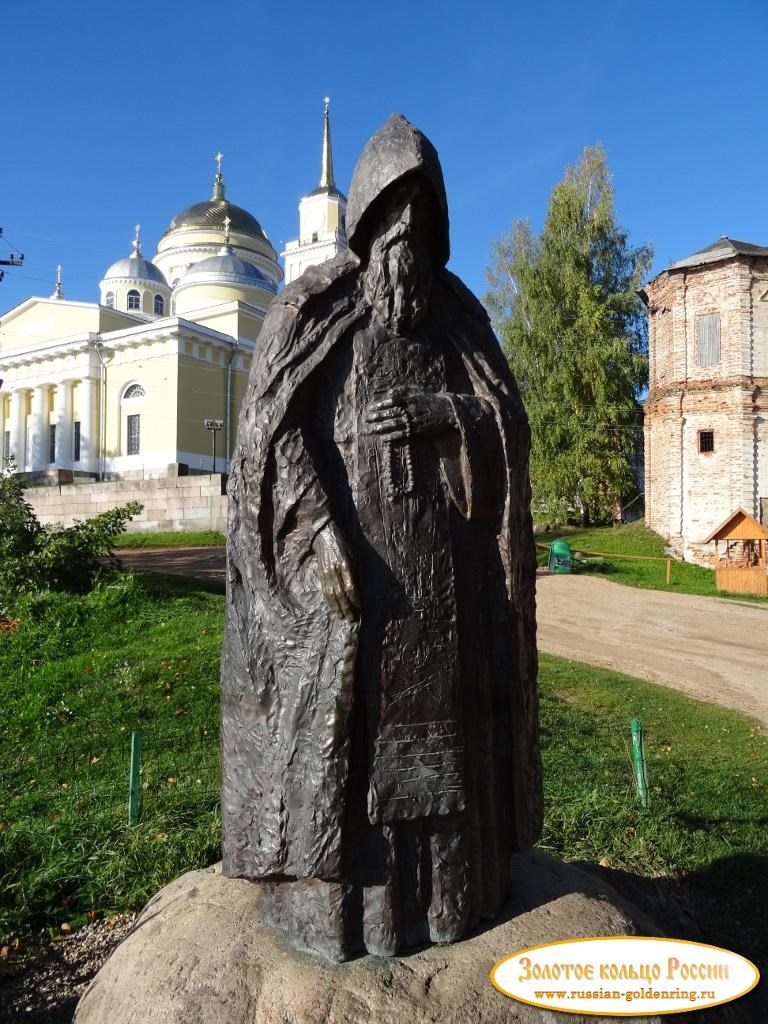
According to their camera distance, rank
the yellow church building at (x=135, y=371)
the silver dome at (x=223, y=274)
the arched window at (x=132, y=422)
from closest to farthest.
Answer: the yellow church building at (x=135, y=371) → the arched window at (x=132, y=422) → the silver dome at (x=223, y=274)

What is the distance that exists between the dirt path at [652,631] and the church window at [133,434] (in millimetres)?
16203

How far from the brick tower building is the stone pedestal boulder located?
77.7 ft

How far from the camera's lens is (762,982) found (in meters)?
3.63

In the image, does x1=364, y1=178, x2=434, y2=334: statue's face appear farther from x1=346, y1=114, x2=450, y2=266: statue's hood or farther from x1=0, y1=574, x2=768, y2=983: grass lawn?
x1=0, y1=574, x2=768, y2=983: grass lawn

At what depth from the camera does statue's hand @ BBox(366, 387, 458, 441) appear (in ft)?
8.32

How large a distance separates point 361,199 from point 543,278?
27.4 metres

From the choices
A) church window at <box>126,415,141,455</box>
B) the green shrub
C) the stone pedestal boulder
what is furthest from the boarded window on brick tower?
the stone pedestal boulder

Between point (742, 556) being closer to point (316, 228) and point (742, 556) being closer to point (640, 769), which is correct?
point (640, 769)

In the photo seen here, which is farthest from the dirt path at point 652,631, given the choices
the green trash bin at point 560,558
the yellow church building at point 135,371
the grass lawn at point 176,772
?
the yellow church building at point 135,371

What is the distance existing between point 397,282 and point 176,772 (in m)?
4.45

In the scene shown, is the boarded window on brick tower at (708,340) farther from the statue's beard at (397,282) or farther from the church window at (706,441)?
the statue's beard at (397,282)

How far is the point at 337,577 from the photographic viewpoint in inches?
94.2

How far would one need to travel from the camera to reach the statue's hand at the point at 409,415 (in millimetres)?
2535

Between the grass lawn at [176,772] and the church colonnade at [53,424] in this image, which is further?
the church colonnade at [53,424]
